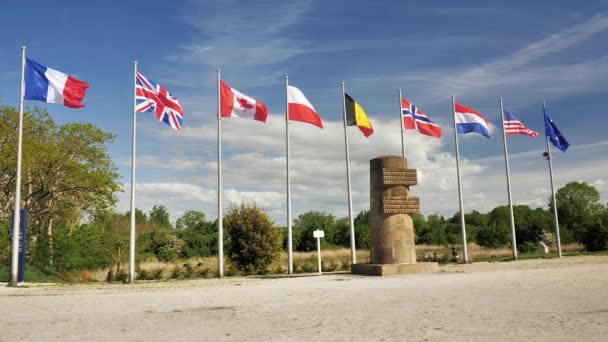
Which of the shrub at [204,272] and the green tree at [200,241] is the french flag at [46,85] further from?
the green tree at [200,241]

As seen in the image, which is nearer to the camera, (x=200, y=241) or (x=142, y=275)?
(x=142, y=275)

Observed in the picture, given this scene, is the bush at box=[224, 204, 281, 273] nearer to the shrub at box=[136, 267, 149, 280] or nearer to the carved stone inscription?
the shrub at box=[136, 267, 149, 280]

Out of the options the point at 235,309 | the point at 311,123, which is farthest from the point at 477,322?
the point at 311,123

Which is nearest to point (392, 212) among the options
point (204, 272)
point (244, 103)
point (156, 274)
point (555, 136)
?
point (244, 103)

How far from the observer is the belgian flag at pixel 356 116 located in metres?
25.0

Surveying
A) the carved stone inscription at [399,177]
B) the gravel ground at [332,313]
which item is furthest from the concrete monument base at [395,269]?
the gravel ground at [332,313]

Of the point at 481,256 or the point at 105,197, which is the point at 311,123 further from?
the point at 105,197

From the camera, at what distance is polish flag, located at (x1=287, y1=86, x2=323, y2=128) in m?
24.0

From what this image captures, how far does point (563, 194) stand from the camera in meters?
82.4

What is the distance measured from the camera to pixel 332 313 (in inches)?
379

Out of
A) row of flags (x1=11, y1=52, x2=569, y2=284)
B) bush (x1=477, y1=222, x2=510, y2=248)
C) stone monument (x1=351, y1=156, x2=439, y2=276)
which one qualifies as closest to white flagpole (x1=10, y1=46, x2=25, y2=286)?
row of flags (x1=11, y1=52, x2=569, y2=284)

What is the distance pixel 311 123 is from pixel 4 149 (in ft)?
67.7

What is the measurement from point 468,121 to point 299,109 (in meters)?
10.3

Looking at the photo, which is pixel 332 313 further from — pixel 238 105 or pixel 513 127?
pixel 513 127
